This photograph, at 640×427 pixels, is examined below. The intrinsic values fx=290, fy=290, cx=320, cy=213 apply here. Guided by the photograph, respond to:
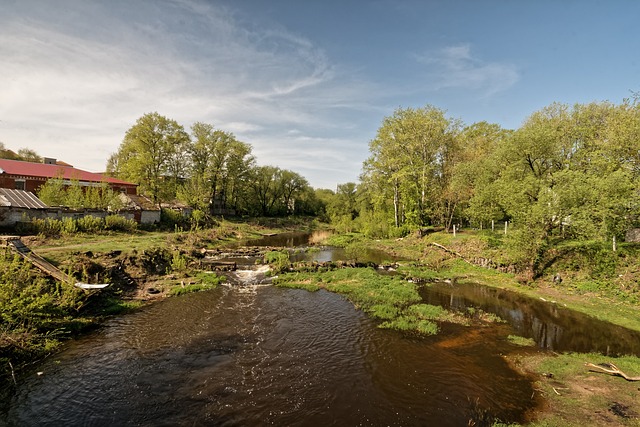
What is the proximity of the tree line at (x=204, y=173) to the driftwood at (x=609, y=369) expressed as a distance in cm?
5753

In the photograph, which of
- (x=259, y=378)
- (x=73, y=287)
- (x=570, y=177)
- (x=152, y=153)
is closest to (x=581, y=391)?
(x=259, y=378)

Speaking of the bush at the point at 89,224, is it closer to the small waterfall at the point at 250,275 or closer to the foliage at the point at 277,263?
the small waterfall at the point at 250,275

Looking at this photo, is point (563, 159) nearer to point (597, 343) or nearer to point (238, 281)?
point (597, 343)

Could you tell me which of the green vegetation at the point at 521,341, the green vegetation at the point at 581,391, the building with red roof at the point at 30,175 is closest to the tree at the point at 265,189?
the building with red roof at the point at 30,175

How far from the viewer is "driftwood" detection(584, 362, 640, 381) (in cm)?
1172

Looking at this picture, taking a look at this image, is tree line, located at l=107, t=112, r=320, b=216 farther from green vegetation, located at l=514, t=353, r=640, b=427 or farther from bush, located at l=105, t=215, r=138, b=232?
green vegetation, located at l=514, t=353, r=640, b=427

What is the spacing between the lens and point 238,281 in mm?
25250

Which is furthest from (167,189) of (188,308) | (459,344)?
(459,344)

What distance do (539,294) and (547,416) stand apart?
16098mm

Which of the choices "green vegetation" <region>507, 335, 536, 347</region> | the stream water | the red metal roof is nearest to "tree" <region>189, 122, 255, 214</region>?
the red metal roof

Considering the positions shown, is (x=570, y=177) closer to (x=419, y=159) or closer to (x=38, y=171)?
(x=419, y=159)

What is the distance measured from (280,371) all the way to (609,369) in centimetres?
1425

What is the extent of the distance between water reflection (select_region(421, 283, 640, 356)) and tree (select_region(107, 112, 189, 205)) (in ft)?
174

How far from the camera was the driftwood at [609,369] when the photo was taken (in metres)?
11.7
